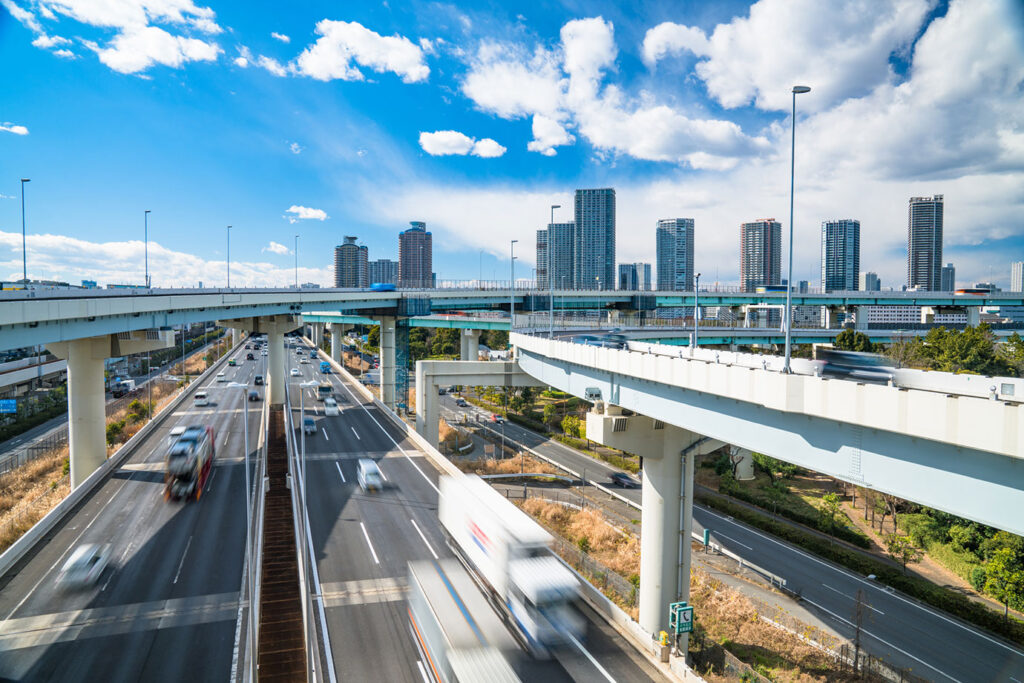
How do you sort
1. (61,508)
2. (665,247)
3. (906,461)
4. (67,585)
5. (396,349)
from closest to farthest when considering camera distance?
(906,461)
(67,585)
(61,508)
(396,349)
(665,247)

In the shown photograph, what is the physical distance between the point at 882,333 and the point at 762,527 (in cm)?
5022

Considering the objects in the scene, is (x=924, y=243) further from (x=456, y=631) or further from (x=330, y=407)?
(x=456, y=631)

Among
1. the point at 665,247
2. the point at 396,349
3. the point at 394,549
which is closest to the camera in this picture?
the point at 394,549

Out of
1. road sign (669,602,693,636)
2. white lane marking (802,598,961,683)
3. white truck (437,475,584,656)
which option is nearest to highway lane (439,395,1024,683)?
white lane marking (802,598,961,683)

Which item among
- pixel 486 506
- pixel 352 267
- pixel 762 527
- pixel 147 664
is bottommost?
pixel 762 527

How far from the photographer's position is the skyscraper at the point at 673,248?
575 ft

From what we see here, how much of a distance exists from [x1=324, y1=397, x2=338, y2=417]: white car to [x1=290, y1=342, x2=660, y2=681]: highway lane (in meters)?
10.6

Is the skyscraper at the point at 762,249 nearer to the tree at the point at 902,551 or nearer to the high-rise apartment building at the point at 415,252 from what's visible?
the high-rise apartment building at the point at 415,252

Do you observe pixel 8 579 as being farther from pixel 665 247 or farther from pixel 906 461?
pixel 665 247

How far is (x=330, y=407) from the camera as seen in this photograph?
54219mm

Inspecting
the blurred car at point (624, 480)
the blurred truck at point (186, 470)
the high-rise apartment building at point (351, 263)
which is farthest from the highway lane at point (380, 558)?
the high-rise apartment building at point (351, 263)

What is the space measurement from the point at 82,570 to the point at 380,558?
1043cm

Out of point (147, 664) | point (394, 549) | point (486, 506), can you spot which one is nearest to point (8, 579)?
point (147, 664)

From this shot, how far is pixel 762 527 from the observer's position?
36.2m
